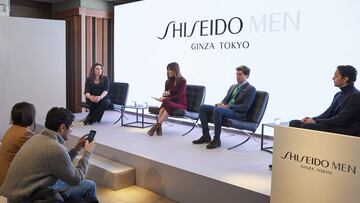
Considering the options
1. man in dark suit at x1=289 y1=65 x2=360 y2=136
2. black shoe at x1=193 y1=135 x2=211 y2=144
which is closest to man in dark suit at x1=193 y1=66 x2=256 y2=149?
black shoe at x1=193 y1=135 x2=211 y2=144

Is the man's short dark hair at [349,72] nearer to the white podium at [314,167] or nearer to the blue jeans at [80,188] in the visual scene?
the white podium at [314,167]

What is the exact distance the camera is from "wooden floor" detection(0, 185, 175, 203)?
11.4 ft

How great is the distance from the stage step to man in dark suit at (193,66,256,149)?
102 centimetres

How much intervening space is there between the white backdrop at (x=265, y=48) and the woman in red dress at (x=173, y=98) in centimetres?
75

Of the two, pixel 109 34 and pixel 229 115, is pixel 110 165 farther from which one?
pixel 109 34

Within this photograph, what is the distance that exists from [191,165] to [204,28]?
2831mm

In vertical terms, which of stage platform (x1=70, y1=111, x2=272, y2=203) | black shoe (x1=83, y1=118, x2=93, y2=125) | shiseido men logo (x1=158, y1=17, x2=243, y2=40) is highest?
shiseido men logo (x1=158, y1=17, x2=243, y2=40)

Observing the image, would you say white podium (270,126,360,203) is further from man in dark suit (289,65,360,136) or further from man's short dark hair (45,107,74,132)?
man's short dark hair (45,107,74,132)

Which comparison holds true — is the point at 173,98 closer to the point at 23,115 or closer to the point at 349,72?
the point at 349,72

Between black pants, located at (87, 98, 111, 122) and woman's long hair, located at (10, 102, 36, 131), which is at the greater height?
woman's long hair, located at (10, 102, 36, 131)

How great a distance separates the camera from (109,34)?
805 centimetres

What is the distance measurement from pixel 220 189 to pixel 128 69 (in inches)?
183

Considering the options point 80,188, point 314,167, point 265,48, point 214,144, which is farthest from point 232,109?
point 80,188

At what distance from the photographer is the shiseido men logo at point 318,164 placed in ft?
7.00
